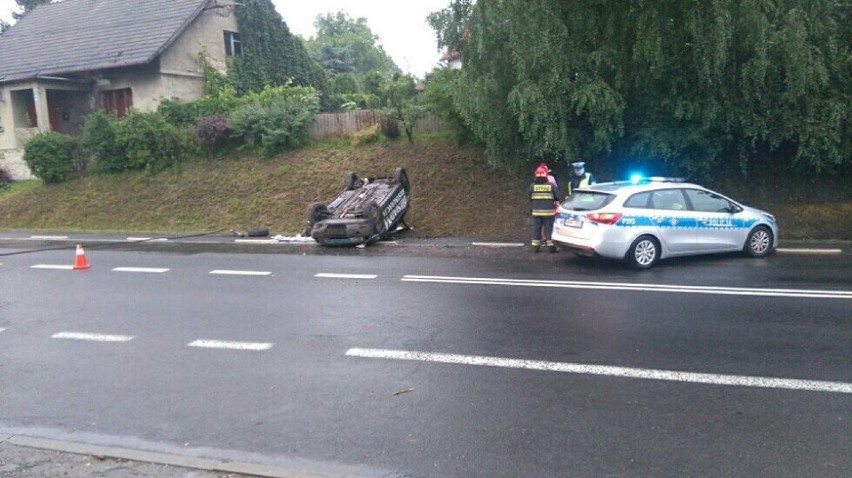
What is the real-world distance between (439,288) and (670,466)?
6.10 meters

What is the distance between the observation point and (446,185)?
19.6m

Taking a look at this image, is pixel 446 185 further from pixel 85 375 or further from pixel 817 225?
pixel 85 375

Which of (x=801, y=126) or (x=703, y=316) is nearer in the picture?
(x=703, y=316)

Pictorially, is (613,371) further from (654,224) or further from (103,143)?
(103,143)

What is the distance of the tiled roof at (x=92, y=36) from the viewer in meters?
29.3

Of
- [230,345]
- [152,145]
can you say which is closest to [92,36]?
[152,145]

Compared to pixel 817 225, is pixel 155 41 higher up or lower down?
higher up

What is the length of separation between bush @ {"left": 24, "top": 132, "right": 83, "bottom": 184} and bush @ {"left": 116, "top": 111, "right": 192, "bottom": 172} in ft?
8.16

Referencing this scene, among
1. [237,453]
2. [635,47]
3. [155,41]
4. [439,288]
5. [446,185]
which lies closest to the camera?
[237,453]

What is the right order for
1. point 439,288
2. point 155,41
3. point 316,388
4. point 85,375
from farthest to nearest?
point 155,41, point 439,288, point 85,375, point 316,388

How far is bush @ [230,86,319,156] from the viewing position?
2398 centimetres

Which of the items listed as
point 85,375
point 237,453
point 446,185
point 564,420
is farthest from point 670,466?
point 446,185

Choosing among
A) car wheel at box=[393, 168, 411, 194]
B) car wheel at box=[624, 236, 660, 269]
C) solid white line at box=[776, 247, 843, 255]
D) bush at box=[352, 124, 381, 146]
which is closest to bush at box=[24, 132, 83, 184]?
bush at box=[352, 124, 381, 146]

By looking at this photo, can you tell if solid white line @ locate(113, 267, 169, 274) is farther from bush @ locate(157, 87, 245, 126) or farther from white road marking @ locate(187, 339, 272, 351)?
bush @ locate(157, 87, 245, 126)
